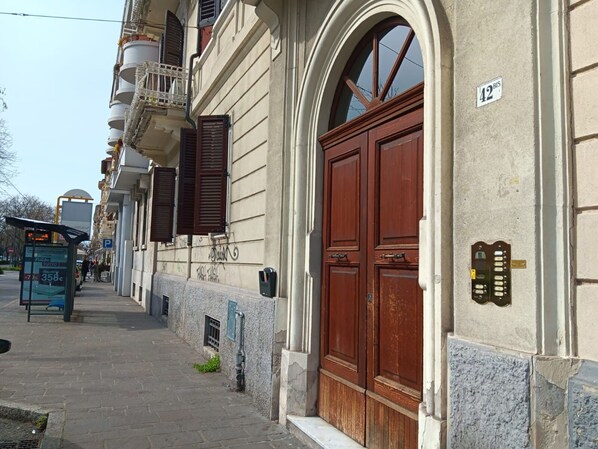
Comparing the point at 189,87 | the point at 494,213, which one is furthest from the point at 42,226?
the point at 494,213

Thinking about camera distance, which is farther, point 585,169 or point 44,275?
point 44,275

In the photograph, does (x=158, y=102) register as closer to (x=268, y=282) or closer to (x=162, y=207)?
(x=162, y=207)

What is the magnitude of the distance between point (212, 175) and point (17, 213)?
68.6 metres

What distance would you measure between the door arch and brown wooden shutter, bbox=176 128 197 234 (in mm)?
3923

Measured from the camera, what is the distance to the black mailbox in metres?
5.38

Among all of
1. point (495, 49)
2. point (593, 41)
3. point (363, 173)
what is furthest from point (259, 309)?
point (593, 41)

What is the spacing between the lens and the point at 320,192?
5121 mm

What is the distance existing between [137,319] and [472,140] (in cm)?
1204

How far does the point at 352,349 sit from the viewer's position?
14.3 ft

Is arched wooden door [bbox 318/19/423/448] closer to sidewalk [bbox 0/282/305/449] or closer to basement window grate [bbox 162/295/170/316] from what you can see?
sidewalk [bbox 0/282/305/449]

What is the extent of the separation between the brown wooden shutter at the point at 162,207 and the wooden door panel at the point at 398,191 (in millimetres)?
8456

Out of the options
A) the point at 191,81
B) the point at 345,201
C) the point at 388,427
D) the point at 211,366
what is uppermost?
the point at 191,81

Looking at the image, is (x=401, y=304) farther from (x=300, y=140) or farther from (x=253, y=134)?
(x=253, y=134)

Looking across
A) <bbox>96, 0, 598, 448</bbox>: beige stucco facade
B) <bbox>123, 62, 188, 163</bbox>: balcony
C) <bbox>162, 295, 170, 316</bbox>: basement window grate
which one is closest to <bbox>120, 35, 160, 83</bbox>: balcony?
<bbox>123, 62, 188, 163</bbox>: balcony
